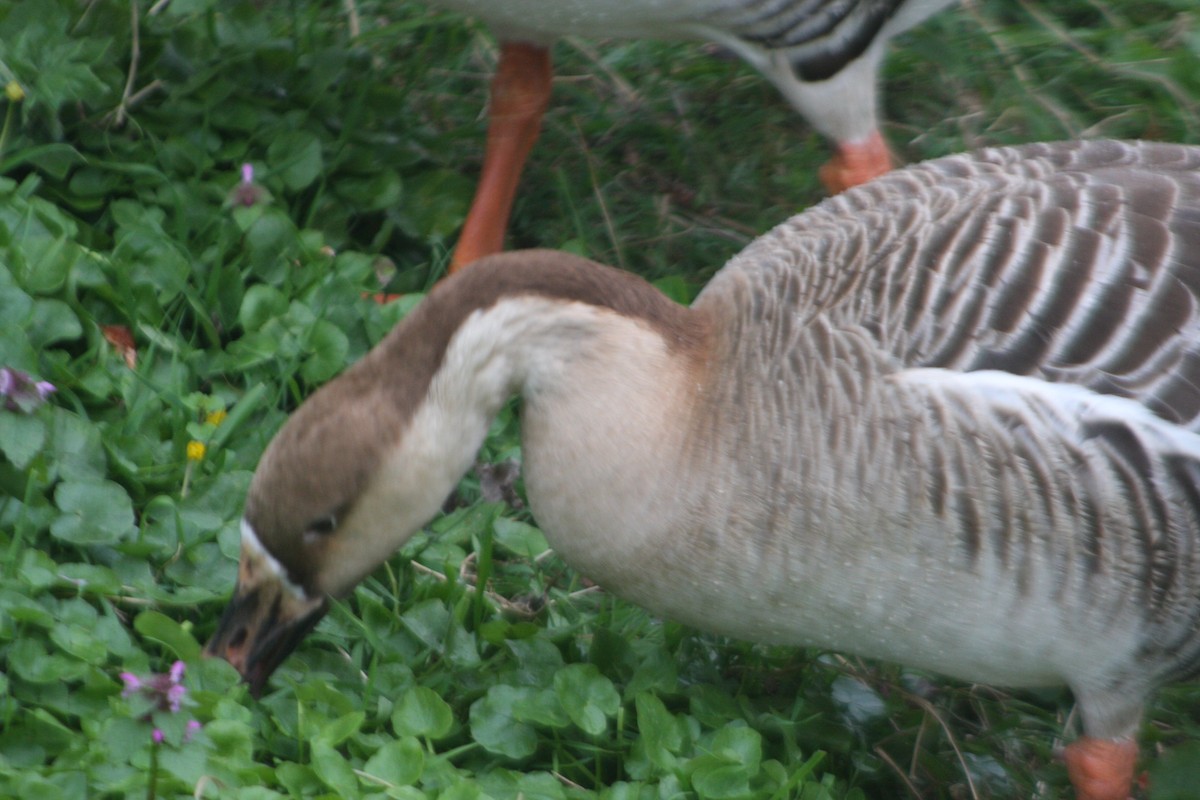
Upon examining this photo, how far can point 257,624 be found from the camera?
10.1 ft

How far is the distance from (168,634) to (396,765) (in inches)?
20.6

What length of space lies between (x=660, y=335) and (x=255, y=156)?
7.03 ft

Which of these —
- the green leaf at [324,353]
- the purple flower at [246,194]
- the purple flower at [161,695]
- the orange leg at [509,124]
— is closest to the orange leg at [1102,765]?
the purple flower at [161,695]

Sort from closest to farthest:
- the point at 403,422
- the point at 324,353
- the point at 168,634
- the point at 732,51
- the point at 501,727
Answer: the point at 403,422 < the point at 168,634 < the point at 501,727 < the point at 324,353 < the point at 732,51

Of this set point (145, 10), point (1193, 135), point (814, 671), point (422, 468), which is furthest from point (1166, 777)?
point (145, 10)

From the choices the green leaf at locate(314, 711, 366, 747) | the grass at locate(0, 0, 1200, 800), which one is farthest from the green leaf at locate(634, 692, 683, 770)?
the green leaf at locate(314, 711, 366, 747)

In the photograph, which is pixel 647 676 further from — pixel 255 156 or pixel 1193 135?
pixel 1193 135

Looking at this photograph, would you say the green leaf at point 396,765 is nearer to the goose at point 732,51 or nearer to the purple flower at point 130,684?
the purple flower at point 130,684

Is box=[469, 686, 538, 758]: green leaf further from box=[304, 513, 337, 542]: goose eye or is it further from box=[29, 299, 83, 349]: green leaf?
box=[29, 299, 83, 349]: green leaf

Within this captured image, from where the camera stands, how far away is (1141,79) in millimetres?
5074

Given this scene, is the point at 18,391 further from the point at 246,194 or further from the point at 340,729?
the point at 246,194

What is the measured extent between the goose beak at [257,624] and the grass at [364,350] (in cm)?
6

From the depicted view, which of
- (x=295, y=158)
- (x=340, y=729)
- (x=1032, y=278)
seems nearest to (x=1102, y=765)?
(x=1032, y=278)

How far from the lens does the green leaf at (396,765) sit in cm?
291
